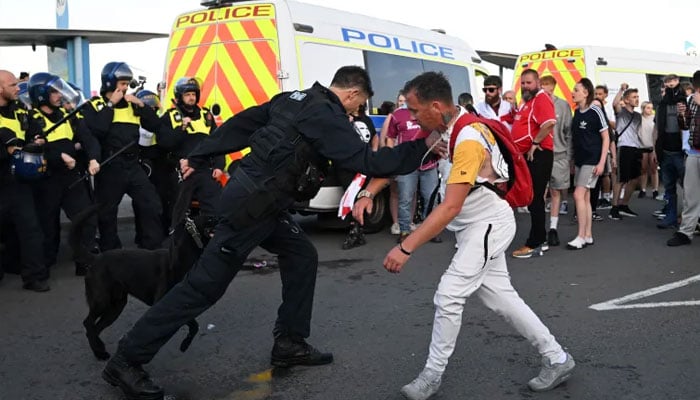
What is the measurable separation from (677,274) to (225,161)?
4.44 metres

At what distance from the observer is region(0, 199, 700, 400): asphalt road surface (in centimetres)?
384

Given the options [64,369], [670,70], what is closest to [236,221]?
[64,369]

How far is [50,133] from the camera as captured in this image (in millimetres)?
6406

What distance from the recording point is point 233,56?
788cm

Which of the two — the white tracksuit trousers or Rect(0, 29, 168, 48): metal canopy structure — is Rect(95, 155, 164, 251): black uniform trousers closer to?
the white tracksuit trousers

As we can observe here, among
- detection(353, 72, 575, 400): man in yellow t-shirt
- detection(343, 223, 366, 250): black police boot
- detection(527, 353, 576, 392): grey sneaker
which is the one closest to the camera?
detection(353, 72, 575, 400): man in yellow t-shirt

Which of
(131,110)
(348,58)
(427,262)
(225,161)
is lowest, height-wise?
(427,262)

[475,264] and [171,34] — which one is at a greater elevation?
[171,34]

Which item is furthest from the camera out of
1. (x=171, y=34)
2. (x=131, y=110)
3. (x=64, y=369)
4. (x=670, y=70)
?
(x=670, y=70)

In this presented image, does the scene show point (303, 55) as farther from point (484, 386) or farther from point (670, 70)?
point (670, 70)

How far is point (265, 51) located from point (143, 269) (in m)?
4.14

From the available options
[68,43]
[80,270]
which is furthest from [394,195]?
[68,43]

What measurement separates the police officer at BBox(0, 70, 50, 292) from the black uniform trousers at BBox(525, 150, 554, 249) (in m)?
4.49

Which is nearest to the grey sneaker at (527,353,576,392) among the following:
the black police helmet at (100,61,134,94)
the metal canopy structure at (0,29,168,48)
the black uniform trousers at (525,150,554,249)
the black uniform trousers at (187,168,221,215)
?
the black uniform trousers at (187,168,221,215)
